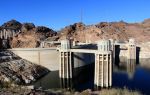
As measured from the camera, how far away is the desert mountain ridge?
112m

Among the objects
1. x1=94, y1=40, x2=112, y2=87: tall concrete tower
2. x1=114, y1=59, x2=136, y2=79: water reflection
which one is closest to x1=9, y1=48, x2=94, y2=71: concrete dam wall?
x1=114, y1=59, x2=136, y2=79: water reflection

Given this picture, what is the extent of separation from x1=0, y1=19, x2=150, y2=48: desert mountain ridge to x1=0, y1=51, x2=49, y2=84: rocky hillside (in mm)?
38435

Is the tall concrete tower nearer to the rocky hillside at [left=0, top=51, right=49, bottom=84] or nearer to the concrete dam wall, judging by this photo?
the rocky hillside at [left=0, top=51, right=49, bottom=84]

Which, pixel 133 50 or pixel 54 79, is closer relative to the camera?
pixel 54 79

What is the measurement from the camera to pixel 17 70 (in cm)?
5688

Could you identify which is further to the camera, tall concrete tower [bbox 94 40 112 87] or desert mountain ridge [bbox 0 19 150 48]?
desert mountain ridge [bbox 0 19 150 48]

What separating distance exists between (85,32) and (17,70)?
217 feet

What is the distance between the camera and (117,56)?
342ft

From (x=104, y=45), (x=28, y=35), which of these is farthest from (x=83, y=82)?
(x=28, y=35)

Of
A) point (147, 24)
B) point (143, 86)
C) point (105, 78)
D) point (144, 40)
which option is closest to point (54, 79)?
point (105, 78)

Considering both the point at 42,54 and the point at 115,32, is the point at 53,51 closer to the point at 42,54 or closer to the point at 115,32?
the point at 42,54

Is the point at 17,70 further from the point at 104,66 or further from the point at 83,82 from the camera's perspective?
the point at 104,66

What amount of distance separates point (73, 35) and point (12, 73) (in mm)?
67491

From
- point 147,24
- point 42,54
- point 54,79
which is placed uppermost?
point 147,24
